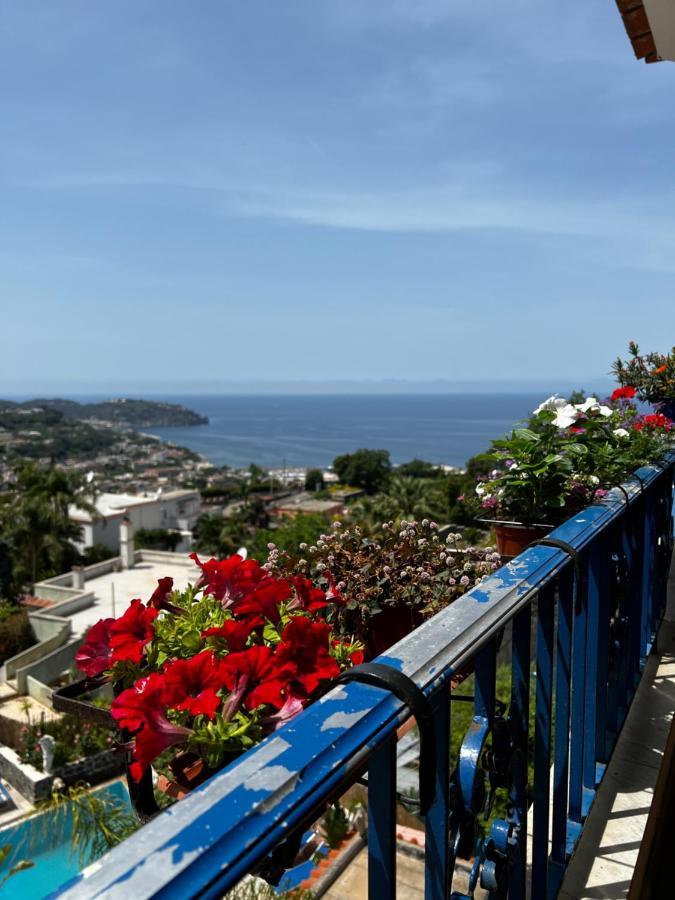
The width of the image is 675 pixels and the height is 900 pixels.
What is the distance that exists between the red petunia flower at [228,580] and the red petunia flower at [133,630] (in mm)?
138

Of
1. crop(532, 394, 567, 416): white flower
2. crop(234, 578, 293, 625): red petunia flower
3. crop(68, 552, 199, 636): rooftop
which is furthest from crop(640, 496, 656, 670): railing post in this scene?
crop(68, 552, 199, 636): rooftop

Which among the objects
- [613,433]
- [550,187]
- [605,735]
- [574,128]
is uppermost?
[550,187]

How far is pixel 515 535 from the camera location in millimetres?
2467

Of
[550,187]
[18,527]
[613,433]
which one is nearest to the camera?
[613,433]

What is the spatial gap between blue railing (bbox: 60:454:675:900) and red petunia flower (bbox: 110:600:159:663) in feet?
1.71

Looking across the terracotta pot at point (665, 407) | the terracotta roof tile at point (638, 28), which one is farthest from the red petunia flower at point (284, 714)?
the terracotta pot at point (665, 407)

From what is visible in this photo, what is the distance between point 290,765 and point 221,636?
0.56m

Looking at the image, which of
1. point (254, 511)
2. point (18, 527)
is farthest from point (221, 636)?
point (254, 511)

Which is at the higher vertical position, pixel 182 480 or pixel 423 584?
pixel 423 584

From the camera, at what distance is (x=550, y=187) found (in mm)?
18844

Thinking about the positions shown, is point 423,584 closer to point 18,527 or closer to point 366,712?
point 366,712

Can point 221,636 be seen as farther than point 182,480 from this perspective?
No

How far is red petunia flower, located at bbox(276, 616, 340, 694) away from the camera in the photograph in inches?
37.4

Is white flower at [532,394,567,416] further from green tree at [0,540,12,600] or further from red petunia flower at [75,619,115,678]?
green tree at [0,540,12,600]
